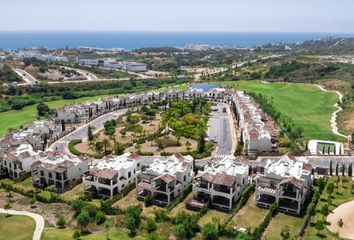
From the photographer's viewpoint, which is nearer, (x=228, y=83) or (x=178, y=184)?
(x=178, y=184)

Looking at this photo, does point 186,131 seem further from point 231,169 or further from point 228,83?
point 228,83

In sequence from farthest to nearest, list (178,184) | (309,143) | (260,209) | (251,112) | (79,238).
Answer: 1. (251,112)
2. (309,143)
3. (178,184)
4. (260,209)
5. (79,238)

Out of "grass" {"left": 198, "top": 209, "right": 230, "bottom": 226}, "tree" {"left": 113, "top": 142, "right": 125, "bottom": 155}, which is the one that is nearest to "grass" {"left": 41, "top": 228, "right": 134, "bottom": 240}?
"grass" {"left": 198, "top": 209, "right": 230, "bottom": 226}

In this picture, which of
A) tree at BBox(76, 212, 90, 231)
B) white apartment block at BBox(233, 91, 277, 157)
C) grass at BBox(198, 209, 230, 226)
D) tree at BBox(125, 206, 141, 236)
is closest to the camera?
tree at BBox(125, 206, 141, 236)

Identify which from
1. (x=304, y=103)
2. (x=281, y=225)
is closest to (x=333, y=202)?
(x=281, y=225)

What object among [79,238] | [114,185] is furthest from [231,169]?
[79,238]

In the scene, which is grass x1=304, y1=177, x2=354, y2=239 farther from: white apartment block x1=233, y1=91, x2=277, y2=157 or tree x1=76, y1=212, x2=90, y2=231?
tree x1=76, y1=212, x2=90, y2=231
